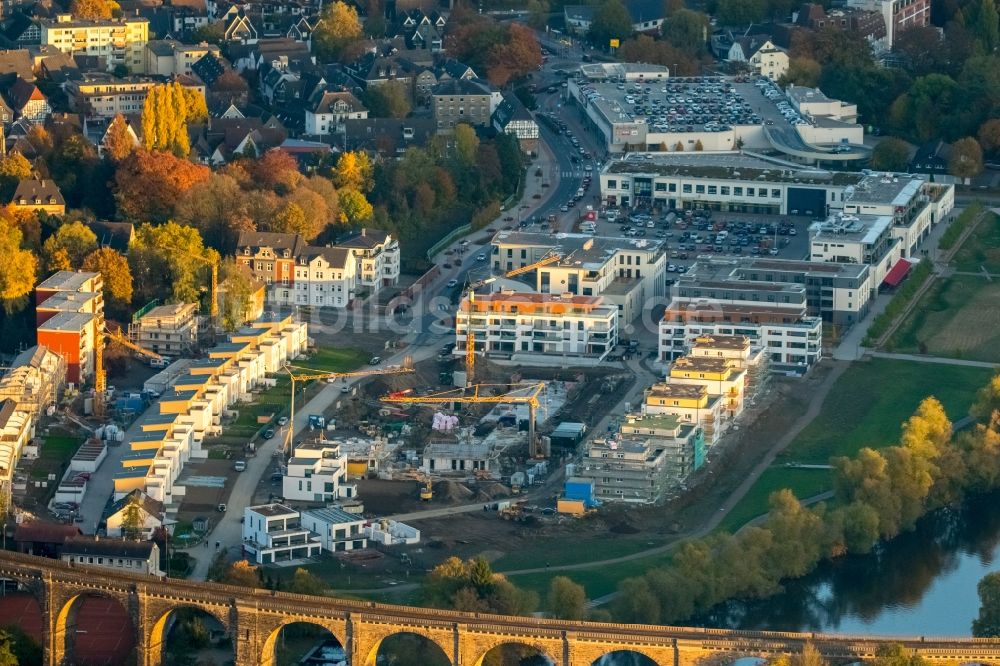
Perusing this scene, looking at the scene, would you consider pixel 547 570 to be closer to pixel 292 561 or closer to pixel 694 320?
pixel 292 561

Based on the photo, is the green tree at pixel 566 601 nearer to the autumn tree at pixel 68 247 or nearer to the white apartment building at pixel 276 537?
the white apartment building at pixel 276 537

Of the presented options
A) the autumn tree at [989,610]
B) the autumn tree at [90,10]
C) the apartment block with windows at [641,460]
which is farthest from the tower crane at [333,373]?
the autumn tree at [90,10]

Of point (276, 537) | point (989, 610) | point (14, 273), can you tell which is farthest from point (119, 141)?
point (989, 610)

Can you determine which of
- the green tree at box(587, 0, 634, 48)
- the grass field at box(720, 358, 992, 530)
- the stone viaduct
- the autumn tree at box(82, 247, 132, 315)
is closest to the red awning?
the grass field at box(720, 358, 992, 530)

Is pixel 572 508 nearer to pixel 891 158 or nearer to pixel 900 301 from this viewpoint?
pixel 900 301

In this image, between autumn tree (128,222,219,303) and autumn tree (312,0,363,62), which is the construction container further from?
autumn tree (312,0,363,62)
